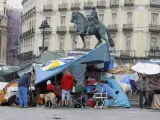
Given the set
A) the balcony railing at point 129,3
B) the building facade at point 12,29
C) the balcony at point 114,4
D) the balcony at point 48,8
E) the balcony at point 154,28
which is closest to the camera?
the balcony at point 154,28

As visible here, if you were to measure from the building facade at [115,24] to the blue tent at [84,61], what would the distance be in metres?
39.3

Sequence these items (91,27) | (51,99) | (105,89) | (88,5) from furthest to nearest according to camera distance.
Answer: (88,5)
(91,27)
(105,89)
(51,99)

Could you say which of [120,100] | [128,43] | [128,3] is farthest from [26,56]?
[120,100]

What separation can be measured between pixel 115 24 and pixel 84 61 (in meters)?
41.8

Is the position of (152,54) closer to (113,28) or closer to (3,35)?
(113,28)

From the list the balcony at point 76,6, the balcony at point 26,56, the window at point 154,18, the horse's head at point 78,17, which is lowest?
the horse's head at point 78,17

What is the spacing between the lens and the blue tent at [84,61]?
21.5 m

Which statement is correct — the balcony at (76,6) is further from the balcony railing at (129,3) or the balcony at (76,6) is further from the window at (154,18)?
the window at (154,18)

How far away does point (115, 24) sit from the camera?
208ft

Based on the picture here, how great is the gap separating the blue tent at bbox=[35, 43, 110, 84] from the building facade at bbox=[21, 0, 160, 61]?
129ft

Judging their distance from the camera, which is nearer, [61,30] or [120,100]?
[120,100]

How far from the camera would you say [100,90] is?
20953 mm

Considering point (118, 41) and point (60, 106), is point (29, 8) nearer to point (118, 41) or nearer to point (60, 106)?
point (118, 41)

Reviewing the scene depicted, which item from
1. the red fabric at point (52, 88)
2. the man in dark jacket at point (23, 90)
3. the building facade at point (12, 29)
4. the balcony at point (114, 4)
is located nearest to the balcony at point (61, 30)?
the balcony at point (114, 4)
